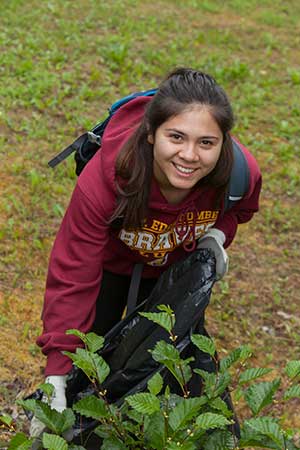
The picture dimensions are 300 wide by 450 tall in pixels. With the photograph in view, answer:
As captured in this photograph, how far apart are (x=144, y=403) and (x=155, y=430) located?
74mm

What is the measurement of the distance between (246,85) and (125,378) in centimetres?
535

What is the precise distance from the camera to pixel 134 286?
116 inches

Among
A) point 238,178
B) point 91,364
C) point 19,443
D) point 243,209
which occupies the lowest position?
point 19,443

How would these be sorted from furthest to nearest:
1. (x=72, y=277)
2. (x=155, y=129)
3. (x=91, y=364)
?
(x=72, y=277) < (x=155, y=129) < (x=91, y=364)

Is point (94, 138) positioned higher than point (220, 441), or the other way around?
point (94, 138)

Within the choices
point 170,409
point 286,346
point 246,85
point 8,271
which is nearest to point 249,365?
point 286,346

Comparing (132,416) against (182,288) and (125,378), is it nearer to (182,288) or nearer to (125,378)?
(125,378)

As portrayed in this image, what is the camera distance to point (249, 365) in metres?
4.12

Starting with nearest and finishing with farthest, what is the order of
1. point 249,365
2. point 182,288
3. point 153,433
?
point 153,433 < point 182,288 < point 249,365

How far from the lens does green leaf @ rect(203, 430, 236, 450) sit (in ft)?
6.05

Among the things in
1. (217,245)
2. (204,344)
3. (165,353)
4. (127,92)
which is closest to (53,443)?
(165,353)

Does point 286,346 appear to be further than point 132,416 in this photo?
Yes

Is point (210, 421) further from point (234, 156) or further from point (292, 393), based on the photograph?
point (234, 156)

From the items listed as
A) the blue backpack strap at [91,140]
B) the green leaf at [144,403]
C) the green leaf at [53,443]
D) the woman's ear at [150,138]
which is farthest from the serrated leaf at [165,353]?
the blue backpack strap at [91,140]
